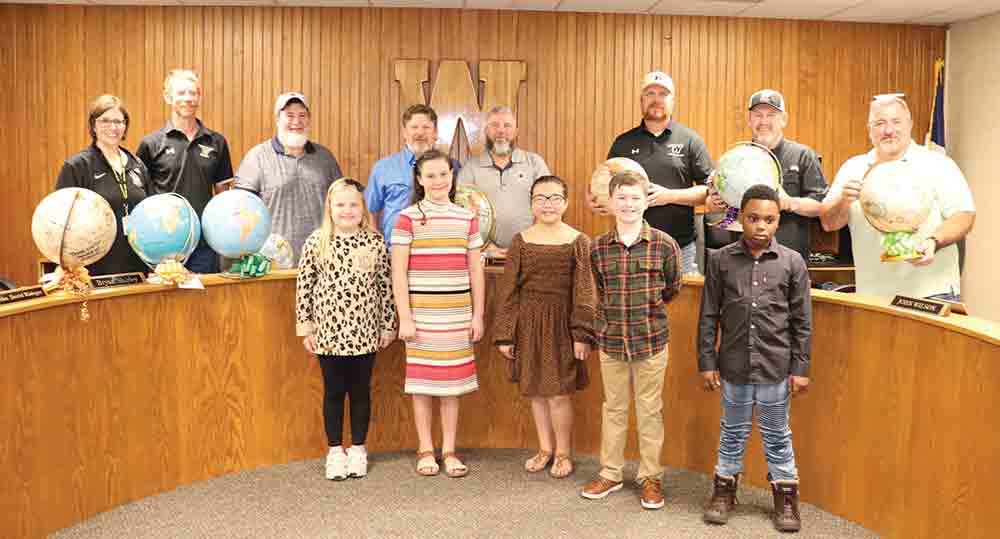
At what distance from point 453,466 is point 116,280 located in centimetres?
175

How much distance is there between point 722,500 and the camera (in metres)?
3.54

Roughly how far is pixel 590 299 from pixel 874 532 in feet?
4.92

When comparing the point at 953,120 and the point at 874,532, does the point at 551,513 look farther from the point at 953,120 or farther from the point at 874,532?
the point at 953,120

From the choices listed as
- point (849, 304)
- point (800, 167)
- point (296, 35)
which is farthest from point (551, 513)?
point (296, 35)

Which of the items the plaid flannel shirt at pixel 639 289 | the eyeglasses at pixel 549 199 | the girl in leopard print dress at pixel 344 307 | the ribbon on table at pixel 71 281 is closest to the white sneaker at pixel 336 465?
the girl in leopard print dress at pixel 344 307

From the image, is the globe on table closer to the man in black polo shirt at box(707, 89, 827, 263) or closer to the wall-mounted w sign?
the man in black polo shirt at box(707, 89, 827, 263)

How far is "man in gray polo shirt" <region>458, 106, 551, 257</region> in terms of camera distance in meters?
4.74

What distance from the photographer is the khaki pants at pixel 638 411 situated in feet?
12.3

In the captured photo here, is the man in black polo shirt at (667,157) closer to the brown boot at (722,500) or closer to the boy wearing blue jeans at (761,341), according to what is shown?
the boy wearing blue jeans at (761,341)

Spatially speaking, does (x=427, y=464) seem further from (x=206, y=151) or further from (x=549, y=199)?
(x=206, y=151)

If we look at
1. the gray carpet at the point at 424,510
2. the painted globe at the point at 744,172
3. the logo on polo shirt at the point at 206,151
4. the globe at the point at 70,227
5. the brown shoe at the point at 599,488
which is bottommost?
the gray carpet at the point at 424,510

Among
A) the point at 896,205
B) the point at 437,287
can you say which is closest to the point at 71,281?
the point at 437,287

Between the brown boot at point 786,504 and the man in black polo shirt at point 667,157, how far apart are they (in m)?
1.49

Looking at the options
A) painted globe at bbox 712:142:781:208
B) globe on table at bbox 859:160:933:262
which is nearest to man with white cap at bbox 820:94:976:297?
globe on table at bbox 859:160:933:262
